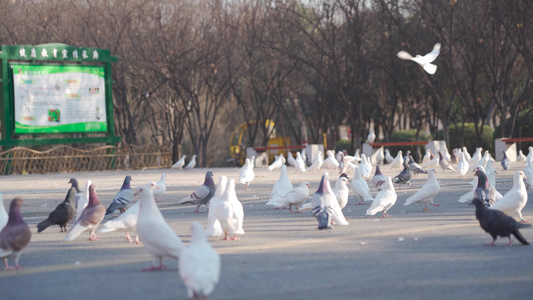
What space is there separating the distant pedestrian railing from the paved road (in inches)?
817

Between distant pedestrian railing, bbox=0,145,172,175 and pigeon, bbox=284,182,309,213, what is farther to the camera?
distant pedestrian railing, bbox=0,145,172,175

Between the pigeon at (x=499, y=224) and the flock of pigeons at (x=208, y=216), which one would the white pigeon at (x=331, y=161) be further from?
the pigeon at (x=499, y=224)

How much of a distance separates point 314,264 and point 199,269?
7.60ft

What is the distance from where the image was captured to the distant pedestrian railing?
31719 millimetres

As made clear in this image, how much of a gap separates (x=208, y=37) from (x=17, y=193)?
2108 cm

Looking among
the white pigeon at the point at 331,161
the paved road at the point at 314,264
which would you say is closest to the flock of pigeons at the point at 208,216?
the paved road at the point at 314,264

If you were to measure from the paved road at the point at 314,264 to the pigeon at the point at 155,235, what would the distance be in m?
0.22

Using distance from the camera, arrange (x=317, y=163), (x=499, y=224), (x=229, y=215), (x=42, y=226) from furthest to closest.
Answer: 1. (x=317, y=163)
2. (x=42, y=226)
3. (x=229, y=215)
4. (x=499, y=224)

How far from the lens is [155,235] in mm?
7566

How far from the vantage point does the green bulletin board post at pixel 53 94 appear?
32.0m

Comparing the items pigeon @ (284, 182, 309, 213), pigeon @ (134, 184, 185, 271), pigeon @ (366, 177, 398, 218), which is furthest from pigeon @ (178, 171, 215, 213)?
pigeon @ (134, 184, 185, 271)

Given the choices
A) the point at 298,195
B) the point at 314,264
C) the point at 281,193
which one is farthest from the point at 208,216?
the point at 281,193

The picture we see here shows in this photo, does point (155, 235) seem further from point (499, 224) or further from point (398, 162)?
point (398, 162)

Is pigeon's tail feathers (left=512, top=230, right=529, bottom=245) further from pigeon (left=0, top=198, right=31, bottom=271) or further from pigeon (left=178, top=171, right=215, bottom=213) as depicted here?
pigeon (left=178, top=171, right=215, bottom=213)
